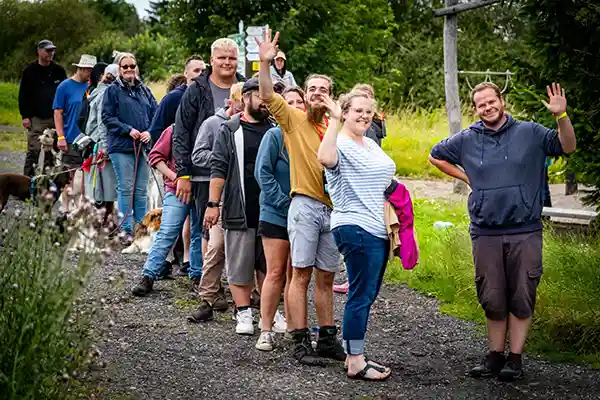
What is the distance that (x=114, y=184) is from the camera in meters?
12.8

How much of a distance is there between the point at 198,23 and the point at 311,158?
16.9 meters

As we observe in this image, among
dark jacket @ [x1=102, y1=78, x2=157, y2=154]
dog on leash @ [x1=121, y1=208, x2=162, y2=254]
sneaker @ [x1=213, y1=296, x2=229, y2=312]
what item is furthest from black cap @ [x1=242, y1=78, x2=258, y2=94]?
dark jacket @ [x1=102, y1=78, x2=157, y2=154]

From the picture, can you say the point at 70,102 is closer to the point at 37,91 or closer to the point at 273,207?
the point at 37,91

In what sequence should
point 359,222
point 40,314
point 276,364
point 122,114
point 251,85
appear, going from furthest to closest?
point 122,114 < point 251,85 < point 276,364 < point 359,222 < point 40,314

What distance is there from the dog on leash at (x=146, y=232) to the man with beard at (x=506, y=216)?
496 cm

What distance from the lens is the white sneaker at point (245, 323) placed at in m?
8.49

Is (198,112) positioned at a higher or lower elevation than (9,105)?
higher

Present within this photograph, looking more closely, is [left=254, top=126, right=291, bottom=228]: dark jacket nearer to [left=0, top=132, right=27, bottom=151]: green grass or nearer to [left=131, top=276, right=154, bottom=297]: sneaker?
[left=131, top=276, right=154, bottom=297]: sneaker

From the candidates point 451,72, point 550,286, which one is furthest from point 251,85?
point 451,72

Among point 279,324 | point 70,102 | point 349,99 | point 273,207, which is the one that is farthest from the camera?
point 70,102

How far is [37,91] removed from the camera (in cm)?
1563

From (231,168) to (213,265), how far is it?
3.58ft

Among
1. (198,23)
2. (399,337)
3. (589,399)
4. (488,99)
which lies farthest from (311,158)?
(198,23)

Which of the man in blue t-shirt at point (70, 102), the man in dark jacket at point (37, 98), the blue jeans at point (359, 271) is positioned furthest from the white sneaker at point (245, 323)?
the man in dark jacket at point (37, 98)
